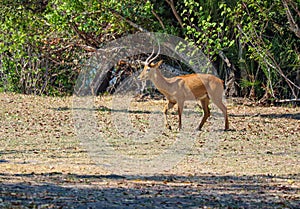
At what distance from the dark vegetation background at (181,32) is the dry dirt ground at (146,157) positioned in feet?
5.12

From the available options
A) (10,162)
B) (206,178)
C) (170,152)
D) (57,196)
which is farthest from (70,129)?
(57,196)

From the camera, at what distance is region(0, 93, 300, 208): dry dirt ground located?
6.39 meters

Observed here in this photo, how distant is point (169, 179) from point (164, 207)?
1792mm

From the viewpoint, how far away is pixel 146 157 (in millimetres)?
9930

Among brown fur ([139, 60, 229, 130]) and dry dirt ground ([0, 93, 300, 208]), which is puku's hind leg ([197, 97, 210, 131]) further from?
dry dirt ground ([0, 93, 300, 208])

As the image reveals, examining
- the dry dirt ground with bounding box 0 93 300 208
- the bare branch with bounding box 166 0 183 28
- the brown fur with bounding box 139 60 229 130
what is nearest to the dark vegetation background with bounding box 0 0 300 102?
the bare branch with bounding box 166 0 183 28

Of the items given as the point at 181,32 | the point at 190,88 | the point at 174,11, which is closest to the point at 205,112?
the point at 190,88

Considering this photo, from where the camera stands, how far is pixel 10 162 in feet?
29.8

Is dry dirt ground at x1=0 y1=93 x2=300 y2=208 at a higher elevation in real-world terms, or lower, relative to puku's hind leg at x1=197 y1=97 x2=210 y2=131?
lower

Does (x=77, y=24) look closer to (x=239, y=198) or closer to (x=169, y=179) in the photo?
(x=169, y=179)

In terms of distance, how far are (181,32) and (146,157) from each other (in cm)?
849

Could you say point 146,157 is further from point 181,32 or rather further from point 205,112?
point 181,32

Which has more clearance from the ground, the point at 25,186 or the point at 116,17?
the point at 116,17

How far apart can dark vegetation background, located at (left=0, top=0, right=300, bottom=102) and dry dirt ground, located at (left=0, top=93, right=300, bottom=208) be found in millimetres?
1561
